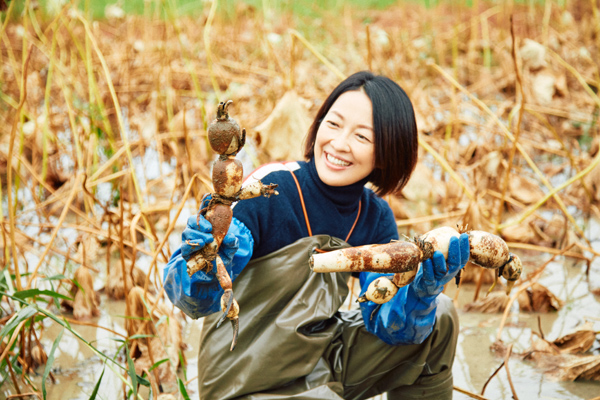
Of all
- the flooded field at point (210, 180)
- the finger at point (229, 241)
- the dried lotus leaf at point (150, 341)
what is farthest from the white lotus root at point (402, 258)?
the dried lotus leaf at point (150, 341)

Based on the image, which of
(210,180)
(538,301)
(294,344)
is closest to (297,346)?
(294,344)

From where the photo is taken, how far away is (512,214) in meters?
2.72

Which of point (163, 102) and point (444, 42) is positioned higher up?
point (444, 42)

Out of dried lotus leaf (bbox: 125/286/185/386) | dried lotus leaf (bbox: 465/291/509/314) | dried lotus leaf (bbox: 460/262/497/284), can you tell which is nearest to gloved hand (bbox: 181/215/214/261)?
dried lotus leaf (bbox: 125/286/185/386)

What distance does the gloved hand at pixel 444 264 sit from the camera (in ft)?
3.61

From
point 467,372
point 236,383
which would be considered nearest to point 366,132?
point 236,383

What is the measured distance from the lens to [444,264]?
1.10m

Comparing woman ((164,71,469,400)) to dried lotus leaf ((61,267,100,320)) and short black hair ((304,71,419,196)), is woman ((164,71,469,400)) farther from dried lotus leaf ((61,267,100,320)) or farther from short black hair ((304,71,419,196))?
dried lotus leaf ((61,267,100,320))

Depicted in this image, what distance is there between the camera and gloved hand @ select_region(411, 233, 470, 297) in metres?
1.10

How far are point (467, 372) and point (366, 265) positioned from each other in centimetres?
88

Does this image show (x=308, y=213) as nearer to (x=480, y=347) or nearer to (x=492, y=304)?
(x=480, y=347)

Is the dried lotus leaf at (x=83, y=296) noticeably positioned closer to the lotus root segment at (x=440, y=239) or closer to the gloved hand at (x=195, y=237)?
the gloved hand at (x=195, y=237)

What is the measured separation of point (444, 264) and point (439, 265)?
10 mm

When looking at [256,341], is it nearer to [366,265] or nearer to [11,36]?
[366,265]
